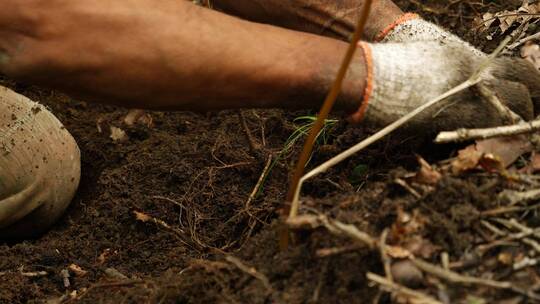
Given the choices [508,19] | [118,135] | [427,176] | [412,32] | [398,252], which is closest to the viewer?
[398,252]

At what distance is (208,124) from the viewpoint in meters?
2.96

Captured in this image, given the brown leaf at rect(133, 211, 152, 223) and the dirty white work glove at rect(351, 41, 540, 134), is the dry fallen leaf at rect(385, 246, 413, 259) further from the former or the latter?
the brown leaf at rect(133, 211, 152, 223)

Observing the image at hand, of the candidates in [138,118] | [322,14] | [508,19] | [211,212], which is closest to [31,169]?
[138,118]

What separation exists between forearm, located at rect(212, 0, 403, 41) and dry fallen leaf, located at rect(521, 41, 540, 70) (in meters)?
0.45

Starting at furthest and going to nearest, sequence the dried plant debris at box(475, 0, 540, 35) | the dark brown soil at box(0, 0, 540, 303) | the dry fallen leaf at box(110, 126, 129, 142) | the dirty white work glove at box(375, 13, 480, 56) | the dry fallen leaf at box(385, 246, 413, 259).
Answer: the dry fallen leaf at box(110, 126, 129, 142)
the dried plant debris at box(475, 0, 540, 35)
the dirty white work glove at box(375, 13, 480, 56)
the dark brown soil at box(0, 0, 540, 303)
the dry fallen leaf at box(385, 246, 413, 259)

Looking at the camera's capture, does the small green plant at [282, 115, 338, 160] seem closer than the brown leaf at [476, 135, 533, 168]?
No

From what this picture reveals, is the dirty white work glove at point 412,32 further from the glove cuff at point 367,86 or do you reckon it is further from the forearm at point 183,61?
the forearm at point 183,61

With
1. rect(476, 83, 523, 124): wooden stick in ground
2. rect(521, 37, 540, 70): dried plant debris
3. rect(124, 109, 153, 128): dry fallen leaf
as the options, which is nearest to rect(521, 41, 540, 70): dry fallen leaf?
rect(521, 37, 540, 70): dried plant debris

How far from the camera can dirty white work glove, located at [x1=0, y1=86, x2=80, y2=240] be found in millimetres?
2680

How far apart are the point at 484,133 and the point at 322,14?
0.95m

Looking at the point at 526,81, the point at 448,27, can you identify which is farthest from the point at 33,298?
the point at 448,27

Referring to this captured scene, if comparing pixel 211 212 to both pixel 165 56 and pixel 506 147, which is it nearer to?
pixel 165 56

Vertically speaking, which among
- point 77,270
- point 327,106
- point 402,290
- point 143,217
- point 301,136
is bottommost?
point 77,270

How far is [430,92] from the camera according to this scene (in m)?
1.82
